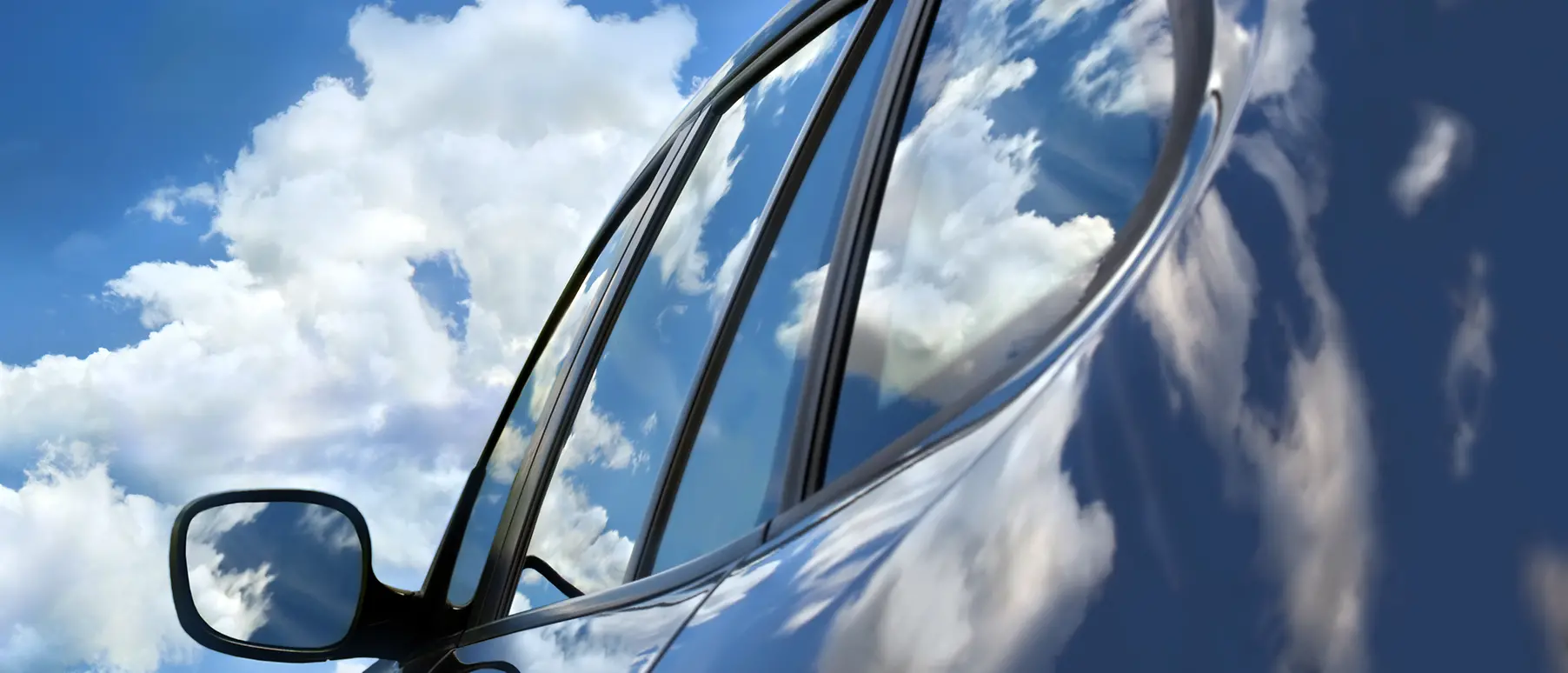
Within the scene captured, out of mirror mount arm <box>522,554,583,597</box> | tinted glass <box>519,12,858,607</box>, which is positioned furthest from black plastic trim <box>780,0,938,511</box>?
mirror mount arm <box>522,554,583,597</box>

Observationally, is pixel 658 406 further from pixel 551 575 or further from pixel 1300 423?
pixel 1300 423

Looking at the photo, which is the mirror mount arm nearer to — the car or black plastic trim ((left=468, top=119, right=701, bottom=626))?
black plastic trim ((left=468, top=119, right=701, bottom=626))

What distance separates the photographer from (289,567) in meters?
2.30

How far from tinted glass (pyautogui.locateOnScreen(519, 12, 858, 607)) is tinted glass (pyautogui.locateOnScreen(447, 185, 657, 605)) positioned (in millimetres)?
244

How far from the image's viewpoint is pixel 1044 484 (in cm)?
59

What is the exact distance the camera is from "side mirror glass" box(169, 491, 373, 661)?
7.35 ft

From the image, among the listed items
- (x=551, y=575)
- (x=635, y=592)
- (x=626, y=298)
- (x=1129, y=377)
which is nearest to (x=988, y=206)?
(x=1129, y=377)

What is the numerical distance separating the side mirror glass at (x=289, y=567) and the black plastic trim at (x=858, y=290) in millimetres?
1305

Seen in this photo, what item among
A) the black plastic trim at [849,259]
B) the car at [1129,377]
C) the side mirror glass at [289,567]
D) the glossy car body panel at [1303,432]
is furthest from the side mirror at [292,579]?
the glossy car body panel at [1303,432]

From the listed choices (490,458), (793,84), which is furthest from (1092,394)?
(490,458)

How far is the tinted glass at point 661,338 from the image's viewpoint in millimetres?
1731

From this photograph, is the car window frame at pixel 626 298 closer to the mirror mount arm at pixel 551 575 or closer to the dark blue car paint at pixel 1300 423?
the mirror mount arm at pixel 551 575

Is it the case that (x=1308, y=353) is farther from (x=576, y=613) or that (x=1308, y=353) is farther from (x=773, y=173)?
(x=773, y=173)

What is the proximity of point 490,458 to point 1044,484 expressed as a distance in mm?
2199
